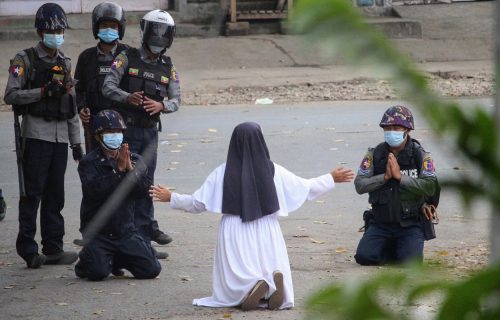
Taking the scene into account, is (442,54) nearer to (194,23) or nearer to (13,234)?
(194,23)

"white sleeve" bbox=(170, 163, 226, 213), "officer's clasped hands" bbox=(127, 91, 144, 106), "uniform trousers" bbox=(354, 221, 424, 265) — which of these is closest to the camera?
"white sleeve" bbox=(170, 163, 226, 213)

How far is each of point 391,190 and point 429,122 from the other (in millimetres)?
7029

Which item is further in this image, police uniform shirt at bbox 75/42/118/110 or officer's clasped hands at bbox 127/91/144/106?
police uniform shirt at bbox 75/42/118/110

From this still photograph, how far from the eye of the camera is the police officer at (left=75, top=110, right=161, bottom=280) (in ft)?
24.0

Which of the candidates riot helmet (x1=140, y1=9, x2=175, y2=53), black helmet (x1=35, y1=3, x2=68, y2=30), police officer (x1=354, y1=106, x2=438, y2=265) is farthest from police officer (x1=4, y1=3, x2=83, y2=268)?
police officer (x1=354, y1=106, x2=438, y2=265)

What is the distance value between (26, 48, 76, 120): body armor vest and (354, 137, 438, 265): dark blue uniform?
228 cm

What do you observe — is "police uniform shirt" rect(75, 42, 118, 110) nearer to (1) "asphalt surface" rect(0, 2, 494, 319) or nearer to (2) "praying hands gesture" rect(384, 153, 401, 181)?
(1) "asphalt surface" rect(0, 2, 494, 319)

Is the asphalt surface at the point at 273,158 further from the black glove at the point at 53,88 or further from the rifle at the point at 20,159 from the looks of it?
the black glove at the point at 53,88

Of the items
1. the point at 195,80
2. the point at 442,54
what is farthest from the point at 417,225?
the point at 442,54

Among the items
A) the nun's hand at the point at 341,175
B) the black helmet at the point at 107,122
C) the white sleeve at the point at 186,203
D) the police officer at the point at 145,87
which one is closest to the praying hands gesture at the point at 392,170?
the nun's hand at the point at 341,175

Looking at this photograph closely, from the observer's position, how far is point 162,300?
6922 mm

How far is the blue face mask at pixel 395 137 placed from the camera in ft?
25.7

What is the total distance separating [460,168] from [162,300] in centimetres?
613

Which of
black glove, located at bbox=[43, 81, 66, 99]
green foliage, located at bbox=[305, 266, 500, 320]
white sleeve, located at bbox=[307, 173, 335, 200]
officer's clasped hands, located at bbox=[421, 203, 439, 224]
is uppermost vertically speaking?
green foliage, located at bbox=[305, 266, 500, 320]
